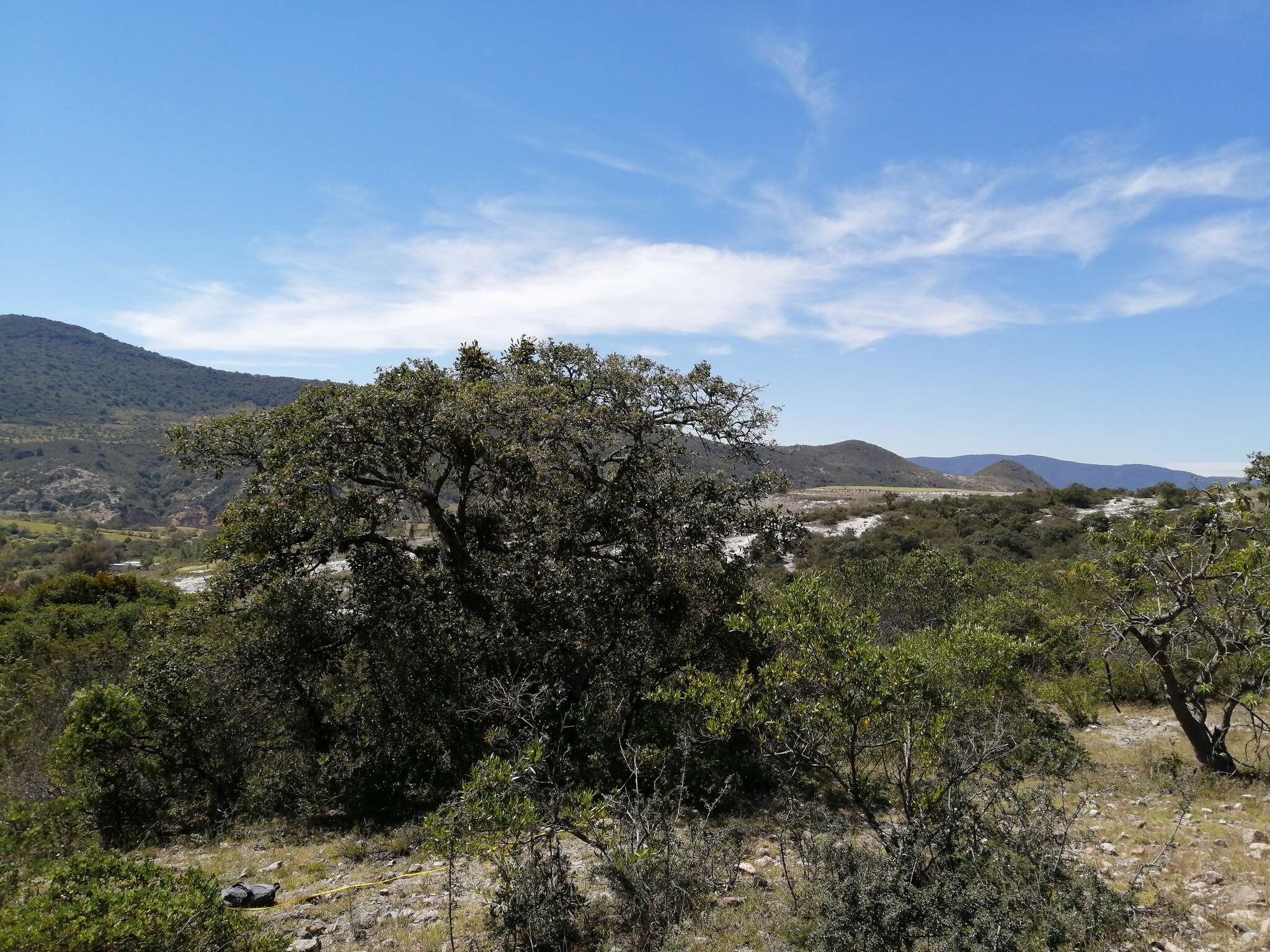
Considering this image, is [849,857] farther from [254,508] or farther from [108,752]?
[108,752]

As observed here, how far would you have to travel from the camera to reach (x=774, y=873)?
8.30 m

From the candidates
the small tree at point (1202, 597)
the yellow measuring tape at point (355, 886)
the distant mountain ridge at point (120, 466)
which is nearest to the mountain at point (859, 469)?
the distant mountain ridge at point (120, 466)

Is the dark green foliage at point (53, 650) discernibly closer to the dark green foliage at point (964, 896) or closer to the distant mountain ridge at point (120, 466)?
the dark green foliage at point (964, 896)

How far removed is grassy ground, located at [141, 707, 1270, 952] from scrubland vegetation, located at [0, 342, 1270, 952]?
0.07 metres

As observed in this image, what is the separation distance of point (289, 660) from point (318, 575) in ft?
5.45

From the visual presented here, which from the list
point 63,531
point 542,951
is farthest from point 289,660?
point 63,531

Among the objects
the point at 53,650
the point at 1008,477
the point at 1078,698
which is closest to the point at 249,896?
the point at 1078,698

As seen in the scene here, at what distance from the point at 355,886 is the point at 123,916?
13.0 feet

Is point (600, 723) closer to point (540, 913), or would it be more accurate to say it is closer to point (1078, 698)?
point (540, 913)

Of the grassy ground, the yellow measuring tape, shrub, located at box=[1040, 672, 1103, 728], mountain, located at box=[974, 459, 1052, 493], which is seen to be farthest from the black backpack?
mountain, located at box=[974, 459, 1052, 493]

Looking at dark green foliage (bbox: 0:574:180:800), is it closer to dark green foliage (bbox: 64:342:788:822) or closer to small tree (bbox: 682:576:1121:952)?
dark green foliage (bbox: 64:342:788:822)

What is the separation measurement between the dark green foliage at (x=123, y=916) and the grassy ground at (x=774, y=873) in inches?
69.4

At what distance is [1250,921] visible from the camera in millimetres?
6172

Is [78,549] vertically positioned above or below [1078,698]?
below
